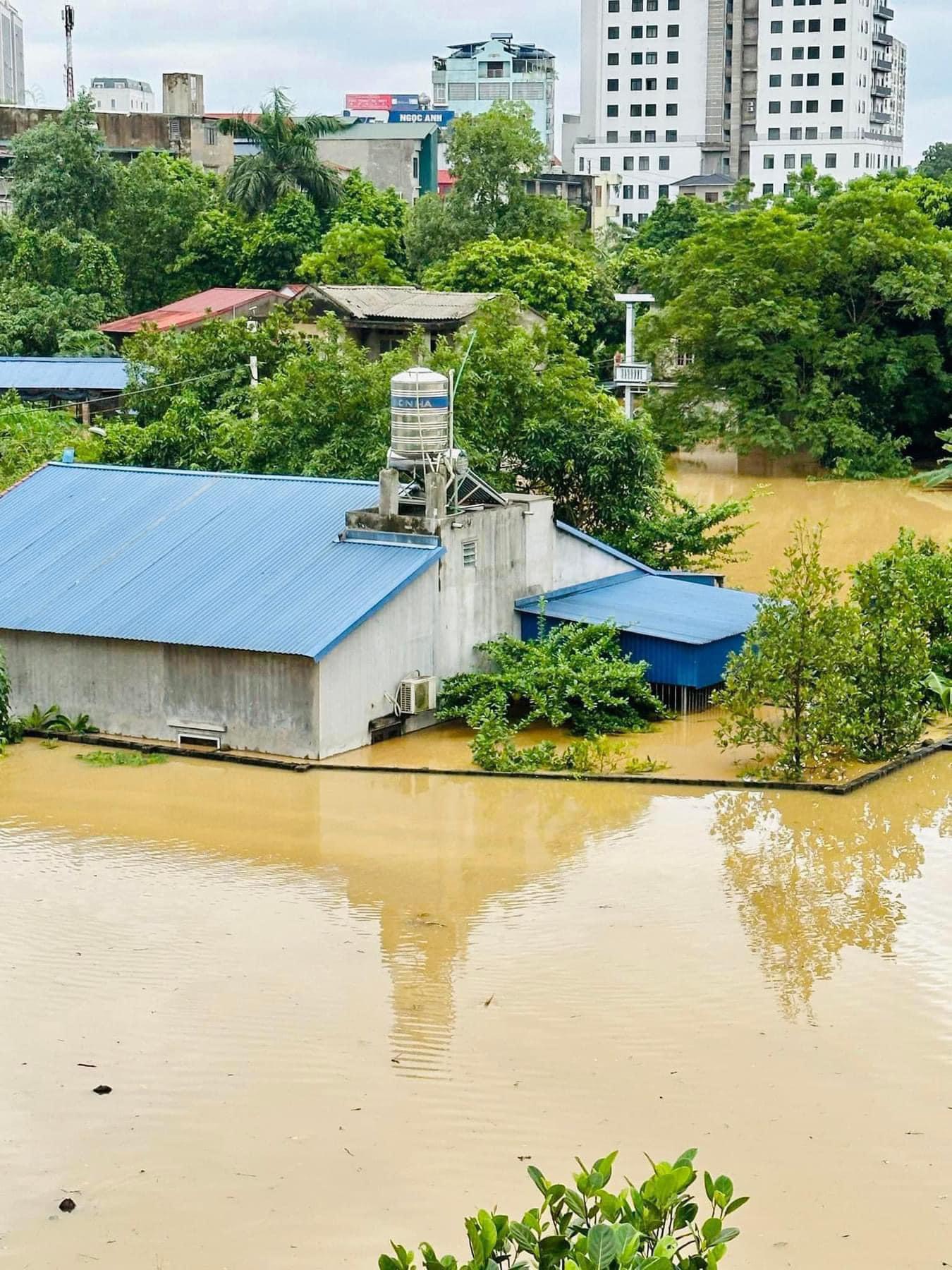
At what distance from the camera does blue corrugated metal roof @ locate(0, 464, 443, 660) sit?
21406mm

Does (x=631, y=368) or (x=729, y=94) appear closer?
(x=631, y=368)

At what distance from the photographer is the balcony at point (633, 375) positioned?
47.7 meters

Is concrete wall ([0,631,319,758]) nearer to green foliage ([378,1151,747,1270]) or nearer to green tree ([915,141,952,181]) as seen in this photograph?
green foliage ([378,1151,747,1270])

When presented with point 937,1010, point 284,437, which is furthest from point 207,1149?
point 284,437

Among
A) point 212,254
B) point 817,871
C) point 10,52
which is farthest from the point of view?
point 10,52

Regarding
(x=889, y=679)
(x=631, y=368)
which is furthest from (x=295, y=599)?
(x=631, y=368)

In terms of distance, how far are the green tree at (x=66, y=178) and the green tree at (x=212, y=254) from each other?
2.94 metres

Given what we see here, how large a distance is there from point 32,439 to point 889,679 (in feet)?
61.8

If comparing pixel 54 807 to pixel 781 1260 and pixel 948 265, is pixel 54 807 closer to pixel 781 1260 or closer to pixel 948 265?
pixel 781 1260

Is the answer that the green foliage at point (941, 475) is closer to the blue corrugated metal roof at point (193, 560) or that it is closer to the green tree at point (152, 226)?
the blue corrugated metal roof at point (193, 560)

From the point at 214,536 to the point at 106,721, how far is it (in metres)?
2.86

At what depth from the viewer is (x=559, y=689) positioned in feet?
72.7

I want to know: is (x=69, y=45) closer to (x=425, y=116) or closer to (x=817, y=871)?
(x=425, y=116)

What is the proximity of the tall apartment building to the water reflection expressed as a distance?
5980 inches
